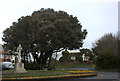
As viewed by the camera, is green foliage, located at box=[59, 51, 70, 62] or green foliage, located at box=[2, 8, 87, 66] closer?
green foliage, located at box=[2, 8, 87, 66]

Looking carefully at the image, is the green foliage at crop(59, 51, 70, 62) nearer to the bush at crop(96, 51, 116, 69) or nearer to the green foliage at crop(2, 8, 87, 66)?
the green foliage at crop(2, 8, 87, 66)

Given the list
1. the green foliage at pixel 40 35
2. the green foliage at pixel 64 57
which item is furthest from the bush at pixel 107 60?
the green foliage at pixel 64 57

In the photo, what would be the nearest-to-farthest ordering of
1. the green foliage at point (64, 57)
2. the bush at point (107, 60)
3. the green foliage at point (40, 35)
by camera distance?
1. the bush at point (107, 60)
2. the green foliage at point (40, 35)
3. the green foliage at point (64, 57)

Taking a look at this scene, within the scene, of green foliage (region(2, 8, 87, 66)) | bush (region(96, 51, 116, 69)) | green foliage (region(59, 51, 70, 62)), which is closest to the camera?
bush (region(96, 51, 116, 69))

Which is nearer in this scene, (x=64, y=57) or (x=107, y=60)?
(x=107, y=60)

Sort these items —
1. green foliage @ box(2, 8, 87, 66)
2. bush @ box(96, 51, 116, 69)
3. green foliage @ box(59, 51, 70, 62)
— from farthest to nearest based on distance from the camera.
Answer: green foliage @ box(59, 51, 70, 62), green foliage @ box(2, 8, 87, 66), bush @ box(96, 51, 116, 69)

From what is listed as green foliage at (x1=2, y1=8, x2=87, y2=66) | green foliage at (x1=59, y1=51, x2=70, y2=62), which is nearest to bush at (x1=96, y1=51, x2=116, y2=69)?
green foliage at (x1=2, y1=8, x2=87, y2=66)

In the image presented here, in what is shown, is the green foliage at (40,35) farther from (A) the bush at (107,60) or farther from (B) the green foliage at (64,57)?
(B) the green foliage at (64,57)

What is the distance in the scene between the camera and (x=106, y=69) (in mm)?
28625

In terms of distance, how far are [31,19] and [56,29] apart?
5195mm

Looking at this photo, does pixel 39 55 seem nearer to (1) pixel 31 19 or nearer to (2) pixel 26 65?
(2) pixel 26 65

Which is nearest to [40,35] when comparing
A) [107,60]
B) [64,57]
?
[107,60]

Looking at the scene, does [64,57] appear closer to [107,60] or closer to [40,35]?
[107,60]

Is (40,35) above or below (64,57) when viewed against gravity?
above
